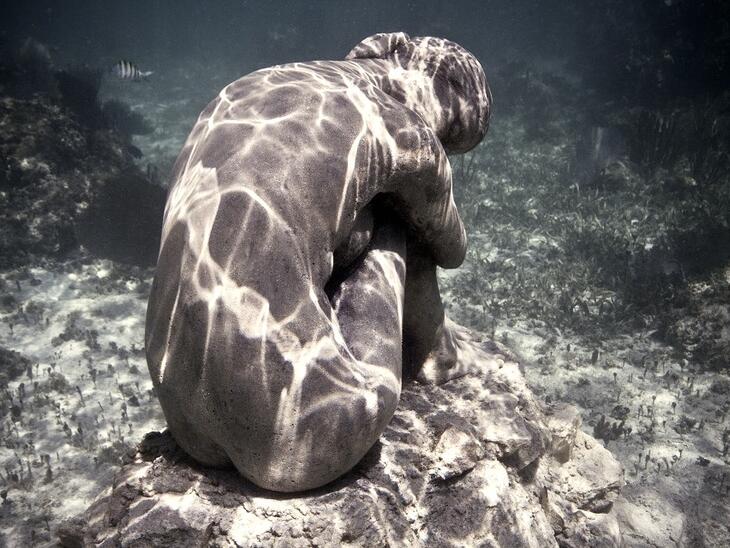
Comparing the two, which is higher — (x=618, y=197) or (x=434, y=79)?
(x=434, y=79)

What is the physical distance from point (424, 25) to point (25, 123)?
31.6 m

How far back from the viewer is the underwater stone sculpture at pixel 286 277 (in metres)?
2.05

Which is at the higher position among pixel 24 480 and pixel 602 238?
pixel 602 238

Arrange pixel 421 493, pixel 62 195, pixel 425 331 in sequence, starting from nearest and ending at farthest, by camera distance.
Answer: pixel 421 493
pixel 425 331
pixel 62 195

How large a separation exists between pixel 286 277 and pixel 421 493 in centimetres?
153

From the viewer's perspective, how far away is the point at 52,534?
5090mm

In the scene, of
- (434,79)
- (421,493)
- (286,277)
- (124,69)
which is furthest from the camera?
(124,69)

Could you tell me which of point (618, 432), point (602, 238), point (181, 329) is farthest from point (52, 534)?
point (602, 238)

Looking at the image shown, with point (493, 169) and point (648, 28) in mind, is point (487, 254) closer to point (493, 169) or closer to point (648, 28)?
point (493, 169)

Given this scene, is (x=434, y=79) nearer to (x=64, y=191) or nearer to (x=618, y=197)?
(x=64, y=191)

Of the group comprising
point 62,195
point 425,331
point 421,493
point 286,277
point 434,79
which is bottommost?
point 62,195

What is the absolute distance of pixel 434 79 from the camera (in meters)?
3.49

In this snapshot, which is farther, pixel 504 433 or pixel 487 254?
pixel 487 254

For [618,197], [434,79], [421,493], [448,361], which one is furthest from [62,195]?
[618,197]
